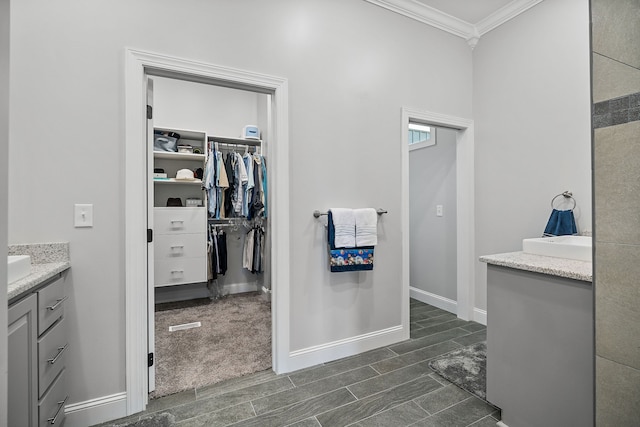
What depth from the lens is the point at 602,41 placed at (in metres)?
0.96

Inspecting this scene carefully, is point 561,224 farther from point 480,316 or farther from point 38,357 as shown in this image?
point 38,357

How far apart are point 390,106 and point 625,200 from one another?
1840 millimetres

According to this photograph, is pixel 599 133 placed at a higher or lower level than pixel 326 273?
higher

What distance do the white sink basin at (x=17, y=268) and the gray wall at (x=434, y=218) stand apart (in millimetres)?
3300

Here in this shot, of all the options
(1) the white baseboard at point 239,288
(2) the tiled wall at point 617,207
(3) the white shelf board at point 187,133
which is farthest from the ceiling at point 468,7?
(1) the white baseboard at point 239,288

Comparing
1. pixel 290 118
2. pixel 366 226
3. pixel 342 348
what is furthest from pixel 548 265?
pixel 290 118

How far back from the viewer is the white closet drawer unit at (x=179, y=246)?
3396mm

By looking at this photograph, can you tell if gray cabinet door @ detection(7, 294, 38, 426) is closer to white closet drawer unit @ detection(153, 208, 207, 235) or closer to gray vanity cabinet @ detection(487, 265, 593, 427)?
gray vanity cabinet @ detection(487, 265, 593, 427)

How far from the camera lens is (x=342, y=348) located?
2.29m

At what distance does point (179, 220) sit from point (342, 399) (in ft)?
8.66

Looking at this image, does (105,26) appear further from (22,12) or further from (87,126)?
(87,126)

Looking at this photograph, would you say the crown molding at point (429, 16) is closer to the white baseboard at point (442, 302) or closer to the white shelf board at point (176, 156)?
the white shelf board at point (176, 156)


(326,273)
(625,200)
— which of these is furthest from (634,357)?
(326,273)

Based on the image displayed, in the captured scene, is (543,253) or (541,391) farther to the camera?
(543,253)
